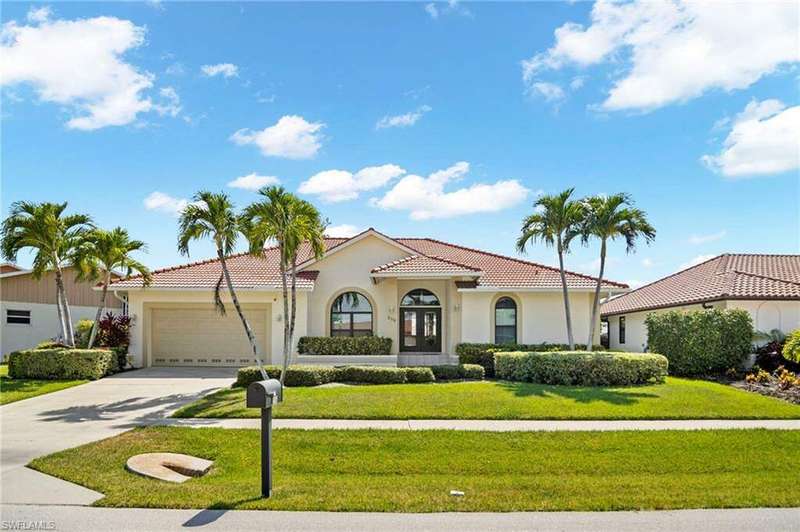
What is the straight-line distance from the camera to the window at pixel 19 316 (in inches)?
1133

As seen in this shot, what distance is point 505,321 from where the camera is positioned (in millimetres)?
22797

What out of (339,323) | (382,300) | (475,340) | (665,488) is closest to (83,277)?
(339,323)

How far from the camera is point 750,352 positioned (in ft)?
62.5

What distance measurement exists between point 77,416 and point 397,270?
11.6 metres

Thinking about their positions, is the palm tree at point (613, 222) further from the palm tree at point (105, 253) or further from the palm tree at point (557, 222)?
the palm tree at point (105, 253)

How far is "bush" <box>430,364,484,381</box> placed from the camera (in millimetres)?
17859

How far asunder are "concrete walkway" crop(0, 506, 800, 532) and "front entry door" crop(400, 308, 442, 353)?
16407mm

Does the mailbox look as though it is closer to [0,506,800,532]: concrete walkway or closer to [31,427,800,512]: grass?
[31,427,800,512]: grass

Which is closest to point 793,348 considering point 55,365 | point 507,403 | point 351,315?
point 507,403

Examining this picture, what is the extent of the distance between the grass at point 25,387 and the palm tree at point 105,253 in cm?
239

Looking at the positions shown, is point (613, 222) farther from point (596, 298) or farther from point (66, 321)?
point (66, 321)

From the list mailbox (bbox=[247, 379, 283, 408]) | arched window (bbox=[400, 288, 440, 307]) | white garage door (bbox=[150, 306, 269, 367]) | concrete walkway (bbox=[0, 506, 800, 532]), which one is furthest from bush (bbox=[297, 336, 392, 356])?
concrete walkway (bbox=[0, 506, 800, 532])

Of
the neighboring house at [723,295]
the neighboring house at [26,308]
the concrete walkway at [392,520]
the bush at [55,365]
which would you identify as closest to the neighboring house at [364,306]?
the bush at [55,365]

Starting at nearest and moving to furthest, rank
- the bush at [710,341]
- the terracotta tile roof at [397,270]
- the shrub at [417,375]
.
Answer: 1. the shrub at [417,375]
2. the bush at [710,341]
3. the terracotta tile roof at [397,270]
